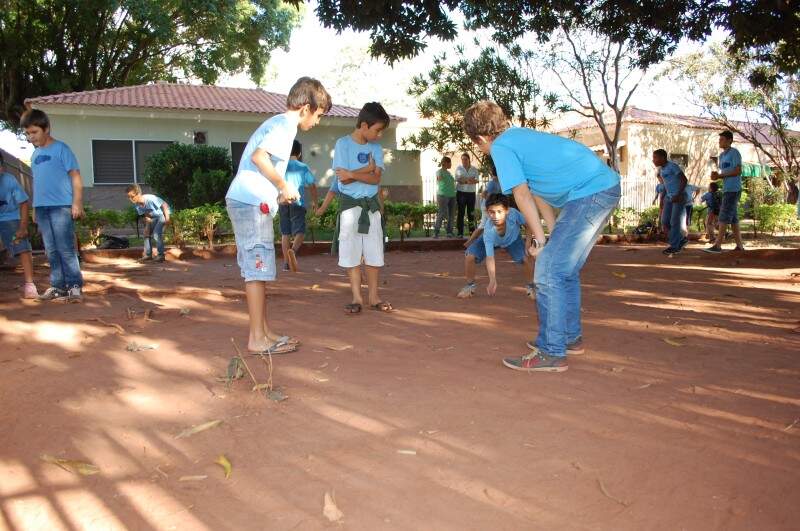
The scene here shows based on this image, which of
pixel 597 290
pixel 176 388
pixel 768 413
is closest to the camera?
pixel 768 413

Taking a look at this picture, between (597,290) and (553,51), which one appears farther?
(553,51)

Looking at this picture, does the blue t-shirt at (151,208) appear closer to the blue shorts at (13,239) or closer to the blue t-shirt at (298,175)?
the blue t-shirt at (298,175)

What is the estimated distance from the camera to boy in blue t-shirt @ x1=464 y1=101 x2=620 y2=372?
4035mm

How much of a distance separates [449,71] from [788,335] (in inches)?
578

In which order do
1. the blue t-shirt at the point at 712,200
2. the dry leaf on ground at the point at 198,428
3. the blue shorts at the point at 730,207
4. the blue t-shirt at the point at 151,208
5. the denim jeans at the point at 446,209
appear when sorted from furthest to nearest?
the denim jeans at the point at 446,209
the blue t-shirt at the point at 712,200
the blue t-shirt at the point at 151,208
the blue shorts at the point at 730,207
the dry leaf on ground at the point at 198,428

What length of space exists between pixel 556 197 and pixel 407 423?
5.71 feet

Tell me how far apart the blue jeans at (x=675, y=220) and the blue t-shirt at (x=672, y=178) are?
0.16 m

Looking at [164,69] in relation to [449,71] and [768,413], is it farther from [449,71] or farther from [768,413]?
[768,413]

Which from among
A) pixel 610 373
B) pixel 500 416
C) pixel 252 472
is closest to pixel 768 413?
pixel 610 373

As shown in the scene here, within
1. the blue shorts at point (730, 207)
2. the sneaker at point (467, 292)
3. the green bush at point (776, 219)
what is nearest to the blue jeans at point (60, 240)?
the sneaker at point (467, 292)

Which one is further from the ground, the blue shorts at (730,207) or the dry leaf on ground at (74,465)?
the blue shorts at (730,207)

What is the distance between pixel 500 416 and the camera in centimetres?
329

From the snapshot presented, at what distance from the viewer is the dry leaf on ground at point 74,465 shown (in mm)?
2705

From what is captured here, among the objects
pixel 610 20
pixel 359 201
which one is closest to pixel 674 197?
pixel 610 20
